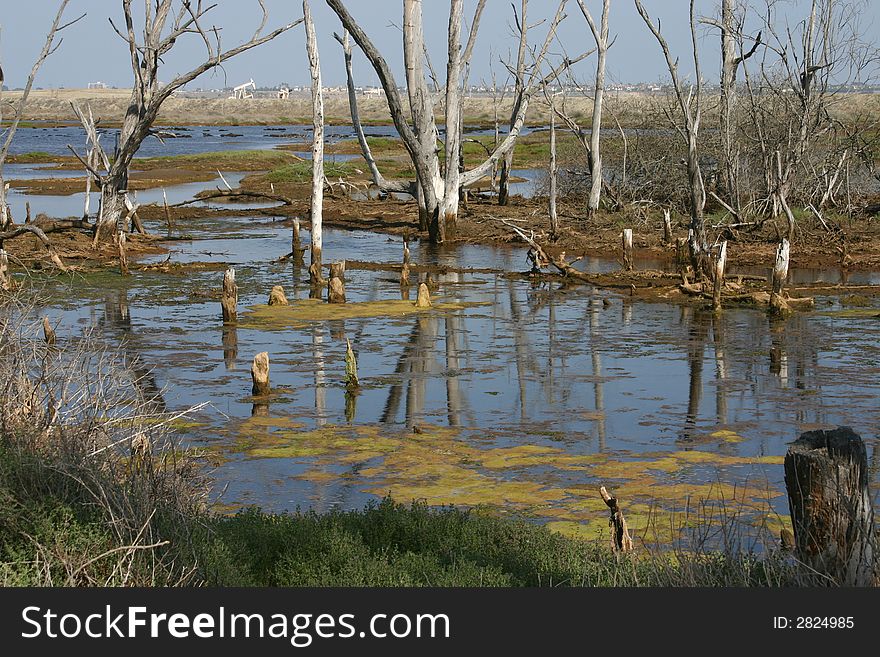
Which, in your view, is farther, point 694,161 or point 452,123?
point 452,123

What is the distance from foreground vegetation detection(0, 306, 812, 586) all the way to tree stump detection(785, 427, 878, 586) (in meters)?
0.21

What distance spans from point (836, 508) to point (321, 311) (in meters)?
14.8

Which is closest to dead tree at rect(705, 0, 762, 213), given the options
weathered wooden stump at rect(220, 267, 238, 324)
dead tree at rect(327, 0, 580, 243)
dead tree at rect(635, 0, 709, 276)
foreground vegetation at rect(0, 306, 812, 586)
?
dead tree at rect(635, 0, 709, 276)

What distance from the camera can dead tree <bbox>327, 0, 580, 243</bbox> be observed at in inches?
1158

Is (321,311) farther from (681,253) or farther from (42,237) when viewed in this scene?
(681,253)

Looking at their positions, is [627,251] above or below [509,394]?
above

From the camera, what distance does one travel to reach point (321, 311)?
67.1ft

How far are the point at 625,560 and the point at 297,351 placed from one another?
10.0m

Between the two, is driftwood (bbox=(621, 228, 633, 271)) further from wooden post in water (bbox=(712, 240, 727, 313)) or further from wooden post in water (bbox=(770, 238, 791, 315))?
wooden post in water (bbox=(770, 238, 791, 315))

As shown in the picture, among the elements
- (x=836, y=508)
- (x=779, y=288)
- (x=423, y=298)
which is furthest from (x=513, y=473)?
(x=423, y=298)

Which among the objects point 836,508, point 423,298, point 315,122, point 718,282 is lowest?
point 423,298

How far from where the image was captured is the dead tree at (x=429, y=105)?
96.5 ft

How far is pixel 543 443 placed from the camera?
12.2m

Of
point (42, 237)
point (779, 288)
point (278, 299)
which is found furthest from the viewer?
point (42, 237)
